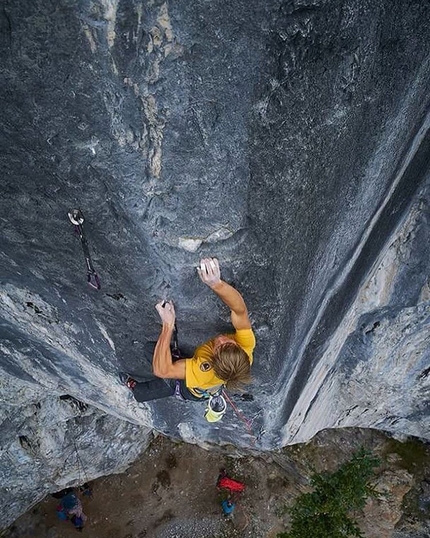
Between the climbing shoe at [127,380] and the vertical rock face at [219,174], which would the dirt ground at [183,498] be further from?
the vertical rock face at [219,174]

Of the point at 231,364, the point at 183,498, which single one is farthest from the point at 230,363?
the point at 183,498

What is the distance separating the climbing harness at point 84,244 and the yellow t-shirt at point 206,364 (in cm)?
96

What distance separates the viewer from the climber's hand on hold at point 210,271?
315 cm

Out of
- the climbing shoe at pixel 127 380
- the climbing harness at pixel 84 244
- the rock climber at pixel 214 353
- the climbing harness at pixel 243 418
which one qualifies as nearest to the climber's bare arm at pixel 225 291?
the rock climber at pixel 214 353

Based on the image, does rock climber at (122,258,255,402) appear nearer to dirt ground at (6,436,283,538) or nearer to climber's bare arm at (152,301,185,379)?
climber's bare arm at (152,301,185,379)

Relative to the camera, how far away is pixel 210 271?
3146mm

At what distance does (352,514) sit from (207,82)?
9.33 meters

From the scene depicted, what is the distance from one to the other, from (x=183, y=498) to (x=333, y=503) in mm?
4846

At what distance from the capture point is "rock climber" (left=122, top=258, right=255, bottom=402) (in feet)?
10.6

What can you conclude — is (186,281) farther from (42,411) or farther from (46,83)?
(42,411)

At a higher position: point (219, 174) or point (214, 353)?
point (219, 174)

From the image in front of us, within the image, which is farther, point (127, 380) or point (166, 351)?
point (127, 380)

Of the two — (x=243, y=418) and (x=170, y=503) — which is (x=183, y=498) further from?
(x=243, y=418)

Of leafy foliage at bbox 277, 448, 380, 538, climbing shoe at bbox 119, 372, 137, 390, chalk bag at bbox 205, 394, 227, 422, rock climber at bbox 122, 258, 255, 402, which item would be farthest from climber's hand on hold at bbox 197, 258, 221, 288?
leafy foliage at bbox 277, 448, 380, 538
